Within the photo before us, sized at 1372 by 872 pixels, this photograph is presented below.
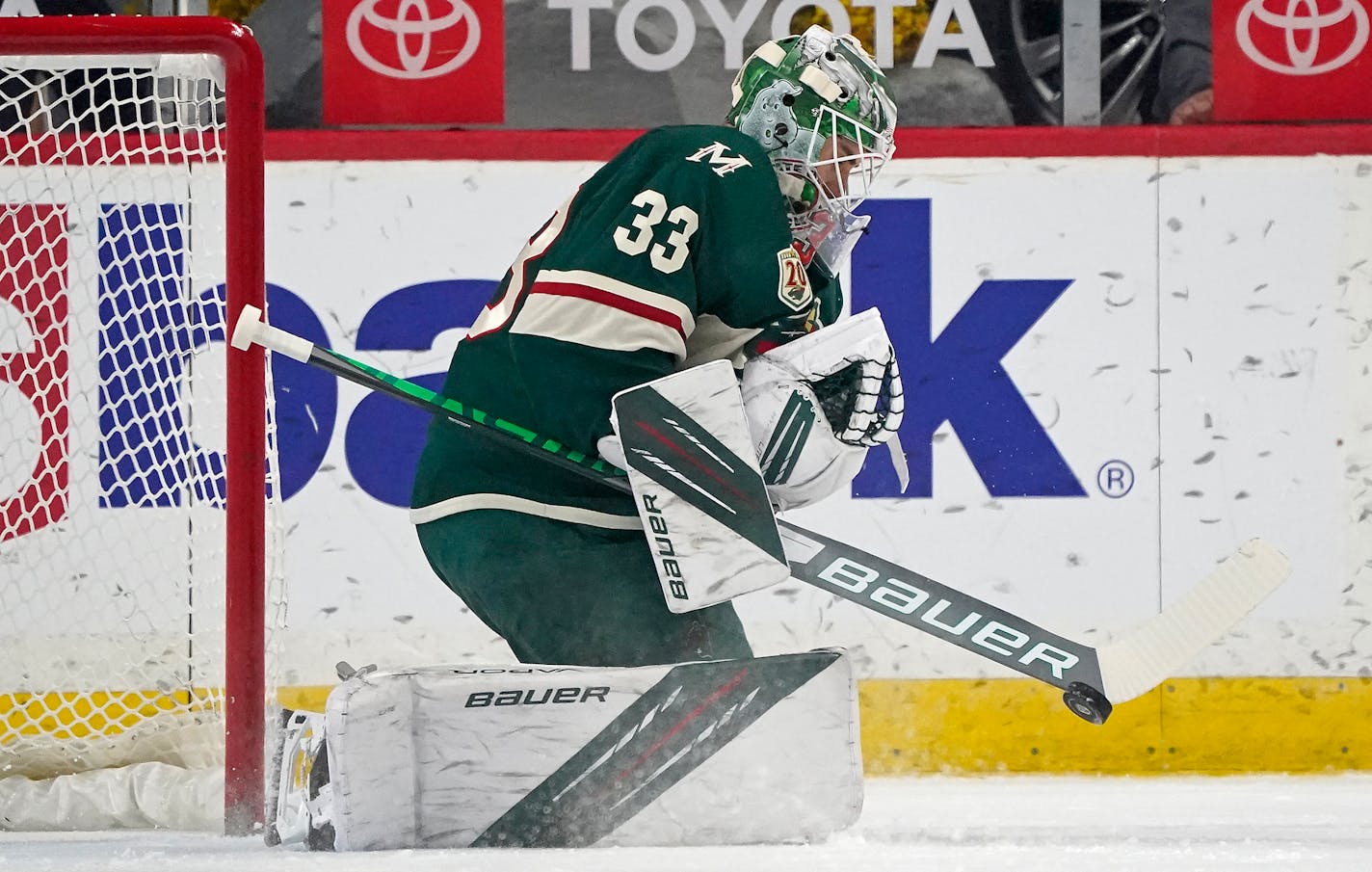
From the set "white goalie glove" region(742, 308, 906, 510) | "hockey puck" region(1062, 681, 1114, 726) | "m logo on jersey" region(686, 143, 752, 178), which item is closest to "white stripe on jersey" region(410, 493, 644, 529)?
"white goalie glove" region(742, 308, 906, 510)

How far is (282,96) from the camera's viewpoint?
317 cm

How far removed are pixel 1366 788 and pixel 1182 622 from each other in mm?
984

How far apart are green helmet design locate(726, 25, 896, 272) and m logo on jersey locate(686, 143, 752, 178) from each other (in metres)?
0.13

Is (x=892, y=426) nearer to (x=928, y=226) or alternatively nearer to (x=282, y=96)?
(x=928, y=226)

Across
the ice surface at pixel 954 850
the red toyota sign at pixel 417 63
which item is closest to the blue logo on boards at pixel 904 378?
the red toyota sign at pixel 417 63

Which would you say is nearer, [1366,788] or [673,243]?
[673,243]

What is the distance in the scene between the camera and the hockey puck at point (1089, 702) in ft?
6.25

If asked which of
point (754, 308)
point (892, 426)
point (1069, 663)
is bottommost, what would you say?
point (1069, 663)

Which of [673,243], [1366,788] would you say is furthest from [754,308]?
[1366,788]

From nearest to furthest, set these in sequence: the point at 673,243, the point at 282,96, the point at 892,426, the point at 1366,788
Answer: the point at 673,243 < the point at 892,426 < the point at 1366,788 < the point at 282,96

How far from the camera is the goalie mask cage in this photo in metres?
2.53

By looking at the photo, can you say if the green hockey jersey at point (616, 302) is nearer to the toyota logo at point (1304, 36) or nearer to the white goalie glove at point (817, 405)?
the white goalie glove at point (817, 405)

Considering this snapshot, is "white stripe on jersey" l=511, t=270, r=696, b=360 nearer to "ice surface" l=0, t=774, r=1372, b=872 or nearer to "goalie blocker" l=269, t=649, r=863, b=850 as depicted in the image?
"goalie blocker" l=269, t=649, r=863, b=850

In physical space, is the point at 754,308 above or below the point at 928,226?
above
